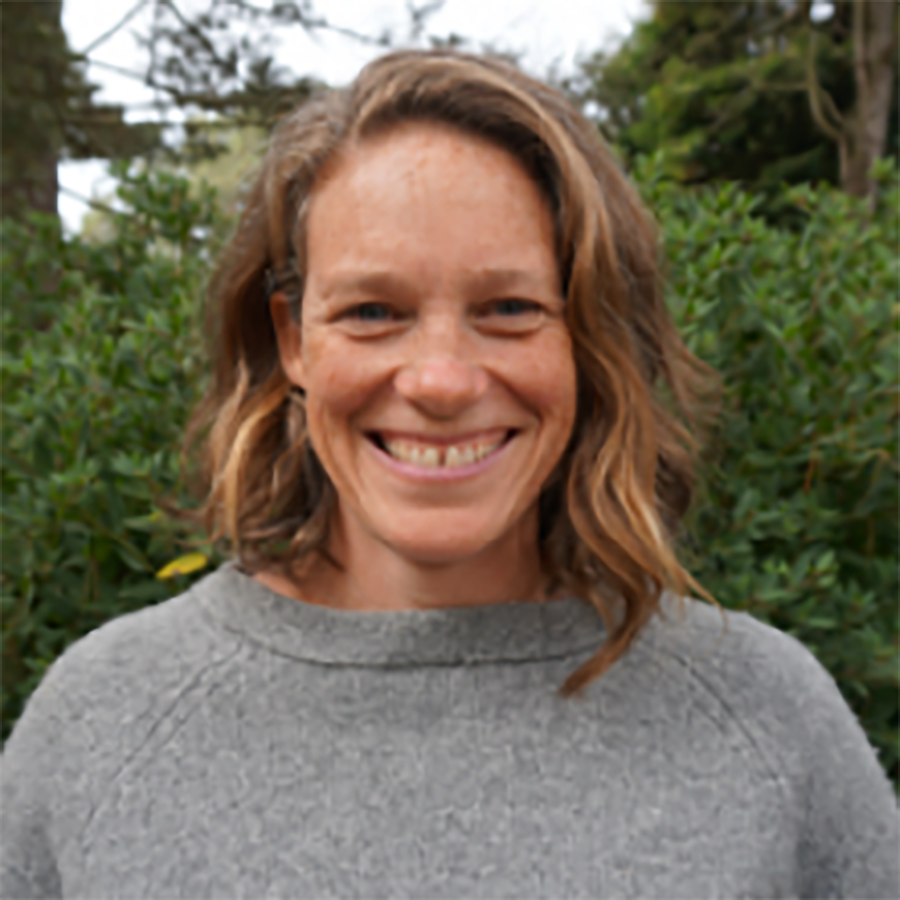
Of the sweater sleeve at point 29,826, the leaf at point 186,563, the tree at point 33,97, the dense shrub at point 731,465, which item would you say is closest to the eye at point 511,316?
the sweater sleeve at point 29,826

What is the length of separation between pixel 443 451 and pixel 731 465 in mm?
1525

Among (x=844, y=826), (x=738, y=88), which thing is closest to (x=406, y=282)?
(x=844, y=826)

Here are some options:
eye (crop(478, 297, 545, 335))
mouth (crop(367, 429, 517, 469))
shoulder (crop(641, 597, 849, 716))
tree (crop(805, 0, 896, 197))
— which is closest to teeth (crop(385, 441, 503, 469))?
mouth (crop(367, 429, 517, 469))

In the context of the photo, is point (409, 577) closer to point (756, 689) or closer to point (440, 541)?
point (440, 541)

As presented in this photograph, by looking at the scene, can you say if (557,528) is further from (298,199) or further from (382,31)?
(382,31)

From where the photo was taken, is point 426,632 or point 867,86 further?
point 867,86

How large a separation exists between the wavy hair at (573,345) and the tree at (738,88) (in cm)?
1129

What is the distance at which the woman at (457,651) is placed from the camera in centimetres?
138

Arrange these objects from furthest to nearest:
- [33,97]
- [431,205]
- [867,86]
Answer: [867,86] < [33,97] < [431,205]

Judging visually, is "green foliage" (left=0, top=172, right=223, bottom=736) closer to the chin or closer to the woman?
the woman

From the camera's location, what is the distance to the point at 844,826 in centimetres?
145

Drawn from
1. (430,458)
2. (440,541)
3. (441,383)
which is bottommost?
(440,541)

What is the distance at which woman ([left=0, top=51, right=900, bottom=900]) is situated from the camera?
138 cm

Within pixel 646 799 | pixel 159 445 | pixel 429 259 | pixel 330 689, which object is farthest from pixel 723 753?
pixel 159 445
